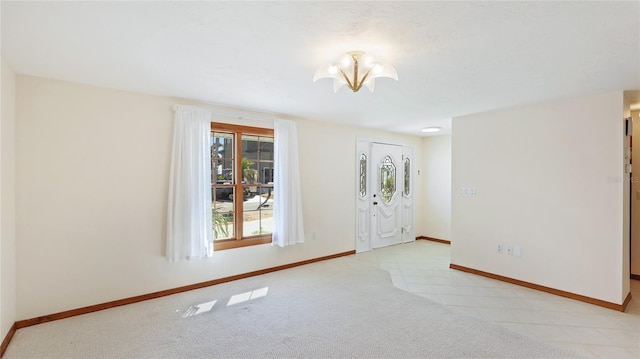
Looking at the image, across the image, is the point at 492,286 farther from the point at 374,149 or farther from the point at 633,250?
the point at 374,149

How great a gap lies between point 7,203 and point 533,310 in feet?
16.2

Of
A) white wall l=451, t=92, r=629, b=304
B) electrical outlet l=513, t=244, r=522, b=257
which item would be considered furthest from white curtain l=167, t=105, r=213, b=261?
electrical outlet l=513, t=244, r=522, b=257

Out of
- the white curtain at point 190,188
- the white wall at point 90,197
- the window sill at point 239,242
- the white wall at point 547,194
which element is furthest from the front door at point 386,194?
the white curtain at point 190,188

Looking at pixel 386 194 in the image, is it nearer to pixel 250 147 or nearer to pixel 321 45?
pixel 250 147

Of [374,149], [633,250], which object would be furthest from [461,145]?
[633,250]

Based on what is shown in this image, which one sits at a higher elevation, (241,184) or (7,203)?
(241,184)

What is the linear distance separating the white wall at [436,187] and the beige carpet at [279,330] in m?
3.14

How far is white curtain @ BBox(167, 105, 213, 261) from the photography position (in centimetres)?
338

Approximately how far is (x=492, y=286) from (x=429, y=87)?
2.57 m

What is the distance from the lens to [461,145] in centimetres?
434

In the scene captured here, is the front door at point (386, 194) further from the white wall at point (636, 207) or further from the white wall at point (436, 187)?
the white wall at point (636, 207)

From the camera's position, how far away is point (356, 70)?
2197 millimetres

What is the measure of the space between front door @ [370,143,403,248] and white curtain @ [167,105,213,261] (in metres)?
3.06

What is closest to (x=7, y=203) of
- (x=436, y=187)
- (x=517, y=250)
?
(x=517, y=250)
